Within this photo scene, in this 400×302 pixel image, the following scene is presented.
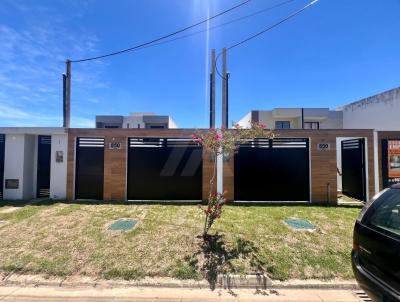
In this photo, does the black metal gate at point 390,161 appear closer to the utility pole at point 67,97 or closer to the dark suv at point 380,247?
the dark suv at point 380,247

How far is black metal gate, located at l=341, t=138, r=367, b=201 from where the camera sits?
9289mm

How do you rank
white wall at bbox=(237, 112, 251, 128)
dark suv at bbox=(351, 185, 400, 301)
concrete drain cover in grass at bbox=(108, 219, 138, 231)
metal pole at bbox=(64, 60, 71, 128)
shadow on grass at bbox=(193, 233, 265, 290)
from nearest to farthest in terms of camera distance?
dark suv at bbox=(351, 185, 400, 301)
shadow on grass at bbox=(193, 233, 265, 290)
concrete drain cover in grass at bbox=(108, 219, 138, 231)
metal pole at bbox=(64, 60, 71, 128)
white wall at bbox=(237, 112, 251, 128)

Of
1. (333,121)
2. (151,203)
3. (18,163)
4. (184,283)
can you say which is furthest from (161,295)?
(333,121)

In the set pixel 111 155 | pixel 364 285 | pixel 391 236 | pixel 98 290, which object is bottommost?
pixel 98 290

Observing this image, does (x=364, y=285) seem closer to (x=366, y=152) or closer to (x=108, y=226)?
(x=108, y=226)

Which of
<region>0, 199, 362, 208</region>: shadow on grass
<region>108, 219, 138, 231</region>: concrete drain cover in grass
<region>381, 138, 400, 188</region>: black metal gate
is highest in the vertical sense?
<region>381, 138, 400, 188</region>: black metal gate

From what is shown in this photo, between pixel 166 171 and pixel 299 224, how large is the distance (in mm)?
4852

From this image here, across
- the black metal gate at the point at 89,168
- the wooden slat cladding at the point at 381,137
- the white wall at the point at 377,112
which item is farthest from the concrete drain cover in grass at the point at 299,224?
the white wall at the point at 377,112

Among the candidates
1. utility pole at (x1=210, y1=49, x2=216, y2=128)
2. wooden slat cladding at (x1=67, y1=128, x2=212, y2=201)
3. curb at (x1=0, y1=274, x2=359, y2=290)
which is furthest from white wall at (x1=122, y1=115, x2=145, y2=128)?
curb at (x1=0, y1=274, x2=359, y2=290)

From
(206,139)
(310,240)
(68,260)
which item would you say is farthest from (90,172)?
(310,240)

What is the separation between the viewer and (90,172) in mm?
9312

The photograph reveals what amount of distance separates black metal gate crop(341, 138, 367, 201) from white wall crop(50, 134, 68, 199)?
1109 cm

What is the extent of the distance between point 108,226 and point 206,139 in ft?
11.1

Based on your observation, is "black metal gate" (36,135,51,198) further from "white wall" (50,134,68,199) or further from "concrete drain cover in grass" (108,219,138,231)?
"concrete drain cover in grass" (108,219,138,231)
